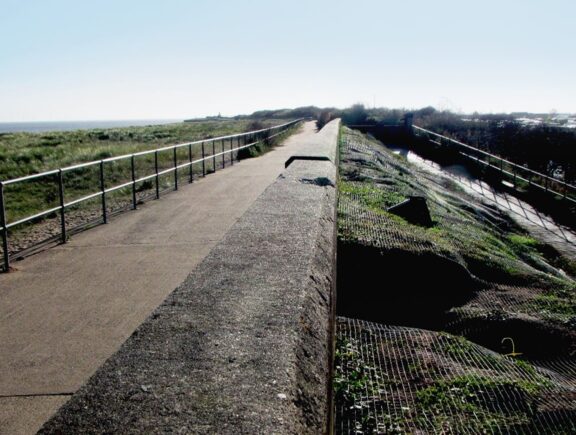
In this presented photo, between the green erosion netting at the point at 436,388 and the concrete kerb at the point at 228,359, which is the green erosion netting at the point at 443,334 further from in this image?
the concrete kerb at the point at 228,359

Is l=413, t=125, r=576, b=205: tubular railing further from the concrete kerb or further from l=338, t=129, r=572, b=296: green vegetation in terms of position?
the concrete kerb

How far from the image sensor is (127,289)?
5.59m

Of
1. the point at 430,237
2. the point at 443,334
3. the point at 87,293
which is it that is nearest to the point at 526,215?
the point at 430,237

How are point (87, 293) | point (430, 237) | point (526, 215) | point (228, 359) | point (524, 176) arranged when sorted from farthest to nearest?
point (524, 176) → point (526, 215) → point (430, 237) → point (87, 293) → point (228, 359)

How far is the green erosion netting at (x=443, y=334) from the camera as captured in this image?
136 inches

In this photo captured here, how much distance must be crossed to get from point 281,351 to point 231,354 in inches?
7.1

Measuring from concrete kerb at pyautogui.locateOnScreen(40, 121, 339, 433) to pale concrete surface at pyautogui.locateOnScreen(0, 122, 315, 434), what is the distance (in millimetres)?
1409

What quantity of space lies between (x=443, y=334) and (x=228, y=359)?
9.66ft

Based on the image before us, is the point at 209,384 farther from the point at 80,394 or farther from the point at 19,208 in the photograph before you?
the point at 19,208

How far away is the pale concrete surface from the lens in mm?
3809

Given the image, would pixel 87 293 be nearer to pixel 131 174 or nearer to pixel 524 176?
pixel 131 174

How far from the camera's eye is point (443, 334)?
4.57m

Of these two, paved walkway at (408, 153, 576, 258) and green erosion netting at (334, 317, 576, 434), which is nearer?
green erosion netting at (334, 317, 576, 434)

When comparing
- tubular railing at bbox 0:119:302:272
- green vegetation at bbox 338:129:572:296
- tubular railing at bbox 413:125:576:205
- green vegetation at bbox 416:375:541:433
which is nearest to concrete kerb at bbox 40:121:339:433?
green vegetation at bbox 416:375:541:433
